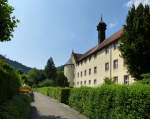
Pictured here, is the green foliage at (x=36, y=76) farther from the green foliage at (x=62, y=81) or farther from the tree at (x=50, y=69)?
the green foliage at (x=62, y=81)

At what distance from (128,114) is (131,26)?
817 inches

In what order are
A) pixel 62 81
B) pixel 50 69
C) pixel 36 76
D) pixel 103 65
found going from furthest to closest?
pixel 50 69 < pixel 36 76 < pixel 62 81 < pixel 103 65

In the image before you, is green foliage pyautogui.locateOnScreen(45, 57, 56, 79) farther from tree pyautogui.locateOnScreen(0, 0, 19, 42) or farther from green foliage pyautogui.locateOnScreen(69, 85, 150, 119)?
tree pyautogui.locateOnScreen(0, 0, 19, 42)

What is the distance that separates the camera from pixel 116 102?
50.1ft

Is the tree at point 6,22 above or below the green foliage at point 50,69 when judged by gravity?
below

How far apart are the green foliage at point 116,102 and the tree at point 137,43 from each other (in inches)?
365

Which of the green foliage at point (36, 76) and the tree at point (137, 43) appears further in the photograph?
the green foliage at point (36, 76)

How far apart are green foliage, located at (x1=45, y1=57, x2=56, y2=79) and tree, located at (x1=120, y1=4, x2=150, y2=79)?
A: 83679 mm

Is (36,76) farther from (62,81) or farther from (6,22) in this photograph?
(6,22)

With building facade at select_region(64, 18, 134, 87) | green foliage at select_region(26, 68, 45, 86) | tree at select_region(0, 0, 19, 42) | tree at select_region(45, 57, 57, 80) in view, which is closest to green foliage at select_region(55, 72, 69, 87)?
building facade at select_region(64, 18, 134, 87)

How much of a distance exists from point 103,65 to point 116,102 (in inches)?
Result: 1429

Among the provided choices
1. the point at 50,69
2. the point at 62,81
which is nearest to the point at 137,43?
the point at 62,81

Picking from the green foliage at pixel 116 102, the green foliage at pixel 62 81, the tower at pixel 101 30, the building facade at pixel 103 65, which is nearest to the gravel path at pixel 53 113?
the green foliage at pixel 116 102

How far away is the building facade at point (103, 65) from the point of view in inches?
1702
